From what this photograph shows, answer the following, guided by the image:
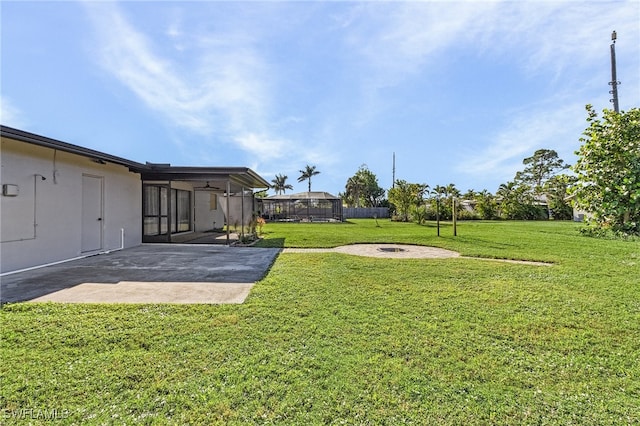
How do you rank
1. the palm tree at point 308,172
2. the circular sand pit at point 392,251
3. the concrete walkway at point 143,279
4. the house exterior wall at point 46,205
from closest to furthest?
the concrete walkway at point 143,279, the house exterior wall at point 46,205, the circular sand pit at point 392,251, the palm tree at point 308,172

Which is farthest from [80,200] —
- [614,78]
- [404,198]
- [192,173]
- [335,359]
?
[404,198]

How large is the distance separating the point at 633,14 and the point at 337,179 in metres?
44.9

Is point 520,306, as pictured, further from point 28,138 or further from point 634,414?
point 28,138

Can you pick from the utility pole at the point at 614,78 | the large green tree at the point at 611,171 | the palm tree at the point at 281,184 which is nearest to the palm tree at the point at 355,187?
the palm tree at the point at 281,184

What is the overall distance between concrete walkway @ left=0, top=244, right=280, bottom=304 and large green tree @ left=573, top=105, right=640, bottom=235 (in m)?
3.85

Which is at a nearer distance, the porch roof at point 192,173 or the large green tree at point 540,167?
the porch roof at point 192,173

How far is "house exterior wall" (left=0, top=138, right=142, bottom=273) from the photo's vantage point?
543cm

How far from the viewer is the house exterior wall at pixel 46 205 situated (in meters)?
5.43

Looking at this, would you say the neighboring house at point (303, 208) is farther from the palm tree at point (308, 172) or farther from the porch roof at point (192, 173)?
the palm tree at point (308, 172)

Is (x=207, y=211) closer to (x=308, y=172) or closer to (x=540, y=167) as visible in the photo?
(x=308, y=172)

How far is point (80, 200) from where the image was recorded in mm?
7199

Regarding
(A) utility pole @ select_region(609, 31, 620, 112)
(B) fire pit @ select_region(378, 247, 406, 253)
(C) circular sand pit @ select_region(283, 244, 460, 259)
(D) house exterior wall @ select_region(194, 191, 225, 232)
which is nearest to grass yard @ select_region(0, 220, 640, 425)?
(A) utility pole @ select_region(609, 31, 620, 112)

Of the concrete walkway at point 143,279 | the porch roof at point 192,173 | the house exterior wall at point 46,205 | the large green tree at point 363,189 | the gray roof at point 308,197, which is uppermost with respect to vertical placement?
the large green tree at point 363,189

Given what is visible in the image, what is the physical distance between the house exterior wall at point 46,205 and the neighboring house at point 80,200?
0.02m
